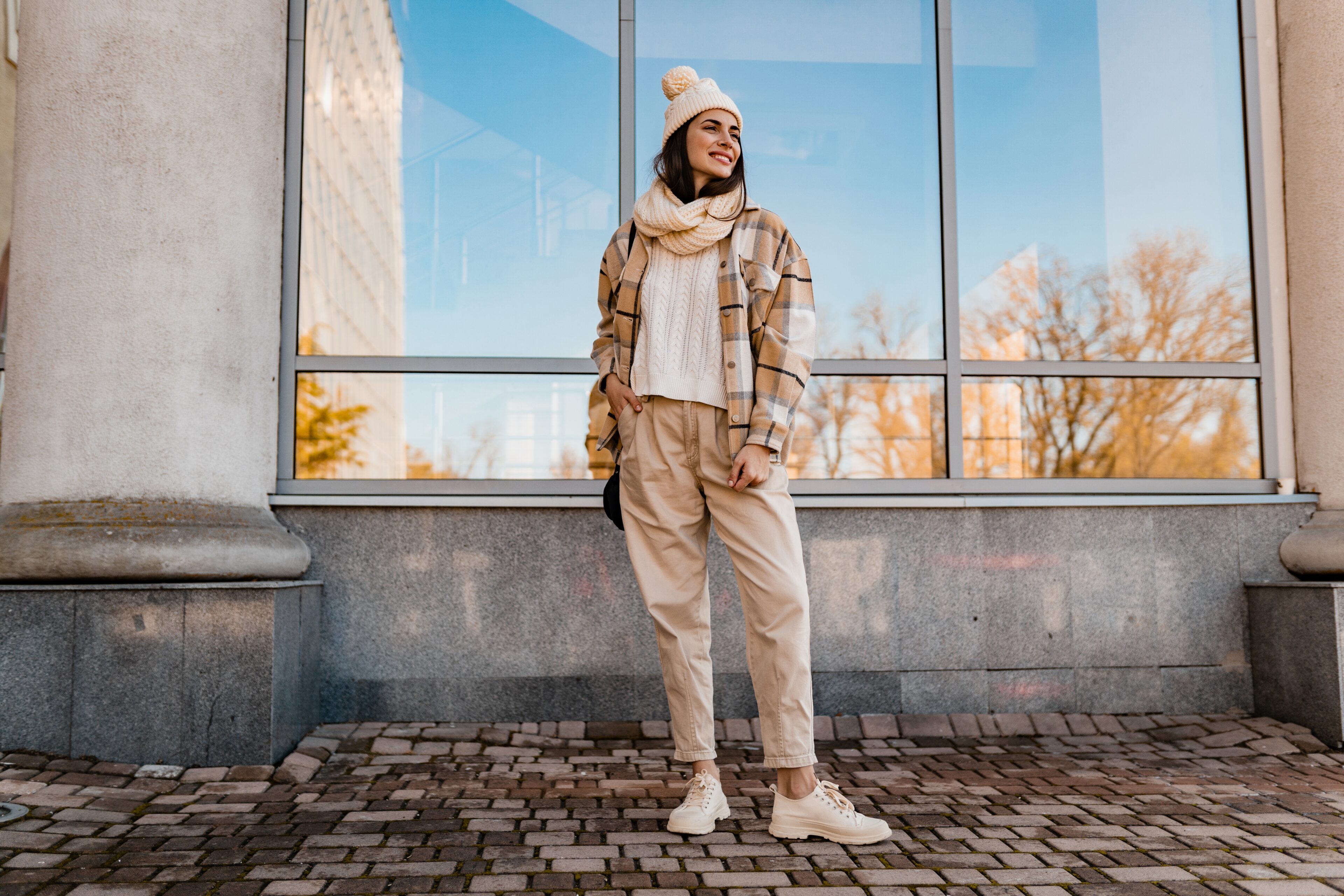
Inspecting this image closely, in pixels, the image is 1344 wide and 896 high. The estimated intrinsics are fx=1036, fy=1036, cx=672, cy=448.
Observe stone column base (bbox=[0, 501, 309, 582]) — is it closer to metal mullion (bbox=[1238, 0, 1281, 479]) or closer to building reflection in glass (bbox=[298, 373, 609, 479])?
building reflection in glass (bbox=[298, 373, 609, 479])

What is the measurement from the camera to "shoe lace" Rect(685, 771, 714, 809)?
311 centimetres

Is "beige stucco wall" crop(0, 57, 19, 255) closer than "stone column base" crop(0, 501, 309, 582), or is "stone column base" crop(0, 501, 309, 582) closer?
"stone column base" crop(0, 501, 309, 582)

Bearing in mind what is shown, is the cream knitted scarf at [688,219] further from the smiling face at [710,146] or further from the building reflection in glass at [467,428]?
the building reflection in glass at [467,428]

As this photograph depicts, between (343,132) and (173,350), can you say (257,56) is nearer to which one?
(343,132)

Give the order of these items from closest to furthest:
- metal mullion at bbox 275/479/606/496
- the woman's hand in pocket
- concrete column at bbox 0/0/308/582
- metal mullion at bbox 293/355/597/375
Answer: the woman's hand in pocket
concrete column at bbox 0/0/308/582
metal mullion at bbox 275/479/606/496
metal mullion at bbox 293/355/597/375

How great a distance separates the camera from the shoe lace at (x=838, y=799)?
9.78 ft

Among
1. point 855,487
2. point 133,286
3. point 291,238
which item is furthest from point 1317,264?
point 133,286

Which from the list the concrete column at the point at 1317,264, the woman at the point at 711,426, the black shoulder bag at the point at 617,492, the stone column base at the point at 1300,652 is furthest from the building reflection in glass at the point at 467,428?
the concrete column at the point at 1317,264

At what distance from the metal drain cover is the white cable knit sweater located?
226 centimetres

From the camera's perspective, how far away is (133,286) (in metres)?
4.07

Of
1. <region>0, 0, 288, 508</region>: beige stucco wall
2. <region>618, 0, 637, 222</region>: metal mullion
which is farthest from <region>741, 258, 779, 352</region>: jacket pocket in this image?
<region>0, 0, 288, 508</region>: beige stucco wall

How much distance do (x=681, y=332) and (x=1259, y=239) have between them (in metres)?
3.51

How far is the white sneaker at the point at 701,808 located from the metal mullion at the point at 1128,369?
276 centimetres

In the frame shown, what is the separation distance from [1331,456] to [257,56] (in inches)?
203
